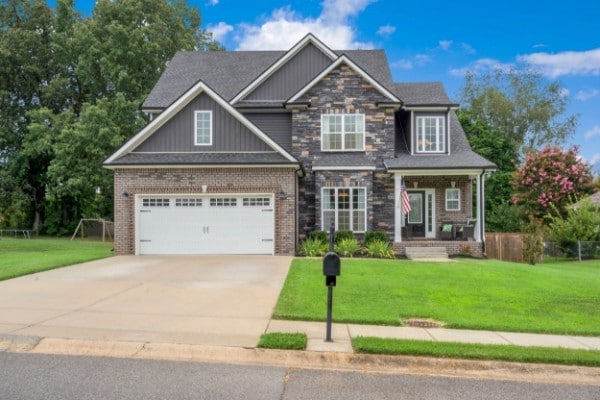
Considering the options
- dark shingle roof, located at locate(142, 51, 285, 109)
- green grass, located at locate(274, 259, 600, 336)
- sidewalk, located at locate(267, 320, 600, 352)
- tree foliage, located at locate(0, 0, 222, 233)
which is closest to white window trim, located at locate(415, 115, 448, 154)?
green grass, located at locate(274, 259, 600, 336)

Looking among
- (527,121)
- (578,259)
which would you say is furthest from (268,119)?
(527,121)

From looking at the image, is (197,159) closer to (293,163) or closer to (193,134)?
(193,134)

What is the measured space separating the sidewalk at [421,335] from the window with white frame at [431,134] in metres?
14.1

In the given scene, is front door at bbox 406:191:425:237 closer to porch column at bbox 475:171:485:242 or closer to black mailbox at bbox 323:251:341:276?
porch column at bbox 475:171:485:242

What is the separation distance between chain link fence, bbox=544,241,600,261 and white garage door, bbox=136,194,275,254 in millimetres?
13364

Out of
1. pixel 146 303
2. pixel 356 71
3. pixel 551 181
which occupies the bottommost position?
pixel 146 303

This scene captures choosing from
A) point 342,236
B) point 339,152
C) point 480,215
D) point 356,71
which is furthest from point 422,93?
point 342,236

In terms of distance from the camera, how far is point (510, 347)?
20.0 ft

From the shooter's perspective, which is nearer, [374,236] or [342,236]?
[374,236]

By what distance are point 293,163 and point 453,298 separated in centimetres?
867

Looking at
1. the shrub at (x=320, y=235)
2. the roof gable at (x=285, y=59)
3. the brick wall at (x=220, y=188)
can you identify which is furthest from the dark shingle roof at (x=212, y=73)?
the shrub at (x=320, y=235)

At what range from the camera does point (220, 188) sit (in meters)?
17.0

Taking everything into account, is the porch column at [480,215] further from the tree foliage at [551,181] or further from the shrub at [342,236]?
the tree foliage at [551,181]

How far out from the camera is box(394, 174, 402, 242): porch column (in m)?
18.5
